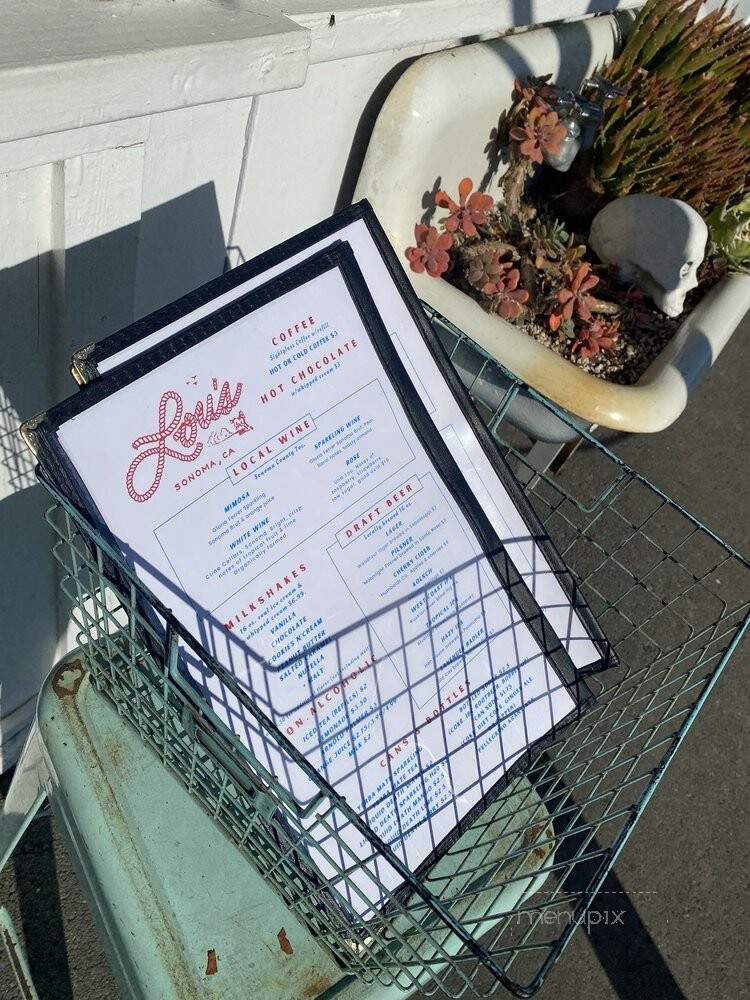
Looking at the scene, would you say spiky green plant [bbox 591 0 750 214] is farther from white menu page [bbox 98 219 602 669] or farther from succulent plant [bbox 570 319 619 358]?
white menu page [bbox 98 219 602 669]

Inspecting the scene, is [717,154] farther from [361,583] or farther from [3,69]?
[3,69]

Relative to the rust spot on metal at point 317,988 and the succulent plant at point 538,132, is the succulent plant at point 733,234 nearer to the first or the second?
the succulent plant at point 538,132

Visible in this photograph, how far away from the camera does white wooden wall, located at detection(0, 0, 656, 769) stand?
65 centimetres

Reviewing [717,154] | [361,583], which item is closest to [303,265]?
[361,583]

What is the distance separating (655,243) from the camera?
161 centimetres

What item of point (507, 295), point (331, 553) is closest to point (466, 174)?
point (507, 295)

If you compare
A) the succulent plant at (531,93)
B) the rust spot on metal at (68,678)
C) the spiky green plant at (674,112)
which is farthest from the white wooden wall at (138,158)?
the spiky green plant at (674,112)

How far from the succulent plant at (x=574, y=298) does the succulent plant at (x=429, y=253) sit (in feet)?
0.93

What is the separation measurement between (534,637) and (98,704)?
485 mm

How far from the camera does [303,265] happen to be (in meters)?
0.70

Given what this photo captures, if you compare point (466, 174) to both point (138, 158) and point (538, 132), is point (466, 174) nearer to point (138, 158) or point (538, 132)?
point (538, 132)

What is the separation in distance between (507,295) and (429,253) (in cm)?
18

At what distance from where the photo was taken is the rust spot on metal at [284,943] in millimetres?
819

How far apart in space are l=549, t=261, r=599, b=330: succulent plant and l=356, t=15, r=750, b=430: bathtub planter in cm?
17
